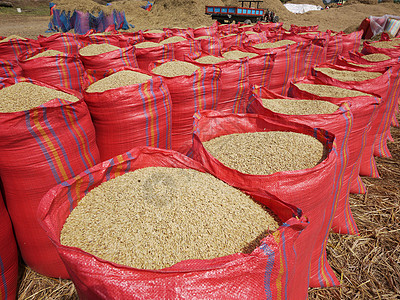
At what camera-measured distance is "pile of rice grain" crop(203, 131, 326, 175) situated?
3.78 feet

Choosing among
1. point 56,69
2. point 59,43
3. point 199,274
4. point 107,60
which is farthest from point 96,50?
point 199,274

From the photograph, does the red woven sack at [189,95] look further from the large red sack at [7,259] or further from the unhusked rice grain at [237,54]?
the large red sack at [7,259]

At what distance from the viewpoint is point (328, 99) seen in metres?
1.80

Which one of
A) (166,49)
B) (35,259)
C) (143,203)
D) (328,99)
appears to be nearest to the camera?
(143,203)

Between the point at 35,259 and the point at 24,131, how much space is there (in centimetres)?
79

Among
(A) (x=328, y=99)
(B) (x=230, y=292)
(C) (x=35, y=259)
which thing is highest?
(A) (x=328, y=99)

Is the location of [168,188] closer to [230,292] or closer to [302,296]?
[230,292]

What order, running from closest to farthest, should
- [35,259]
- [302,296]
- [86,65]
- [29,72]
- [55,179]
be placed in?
[302,296]
[55,179]
[35,259]
[29,72]
[86,65]

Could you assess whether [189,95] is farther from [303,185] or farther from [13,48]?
[13,48]

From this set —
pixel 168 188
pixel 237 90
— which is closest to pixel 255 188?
pixel 168 188

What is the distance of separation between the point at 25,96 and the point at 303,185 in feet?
5.16

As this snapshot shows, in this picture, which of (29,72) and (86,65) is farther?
(86,65)

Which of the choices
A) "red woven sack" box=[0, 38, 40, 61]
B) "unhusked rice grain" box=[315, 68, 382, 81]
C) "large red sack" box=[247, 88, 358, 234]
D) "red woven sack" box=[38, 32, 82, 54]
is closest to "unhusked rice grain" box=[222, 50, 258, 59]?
"unhusked rice grain" box=[315, 68, 382, 81]

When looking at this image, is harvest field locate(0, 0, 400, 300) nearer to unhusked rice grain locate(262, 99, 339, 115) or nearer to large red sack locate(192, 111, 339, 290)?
large red sack locate(192, 111, 339, 290)
